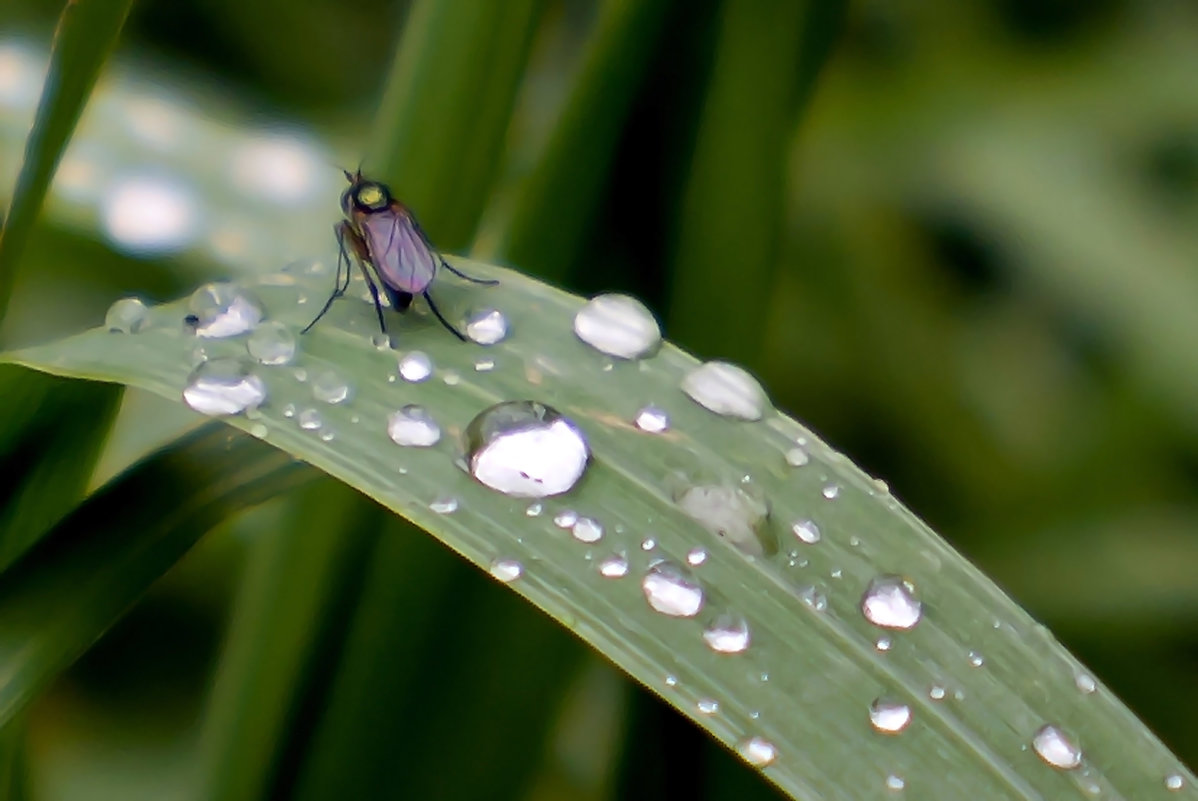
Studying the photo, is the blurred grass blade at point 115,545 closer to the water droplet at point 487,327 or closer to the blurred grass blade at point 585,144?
the water droplet at point 487,327

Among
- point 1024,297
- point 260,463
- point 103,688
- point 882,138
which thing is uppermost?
point 882,138

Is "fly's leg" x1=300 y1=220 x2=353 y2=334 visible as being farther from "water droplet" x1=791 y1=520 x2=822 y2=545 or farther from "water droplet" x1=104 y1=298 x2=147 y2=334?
"water droplet" x1=791 y1=520 x2=822 y2=545

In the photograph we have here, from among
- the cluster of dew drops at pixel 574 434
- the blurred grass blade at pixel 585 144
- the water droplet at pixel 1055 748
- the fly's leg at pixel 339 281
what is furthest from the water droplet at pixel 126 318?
the water droplet at pixel 1055 748

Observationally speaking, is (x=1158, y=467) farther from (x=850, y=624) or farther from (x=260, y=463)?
(x=260, y=463)

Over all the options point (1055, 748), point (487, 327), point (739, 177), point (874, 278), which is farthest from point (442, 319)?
point (874, 278)

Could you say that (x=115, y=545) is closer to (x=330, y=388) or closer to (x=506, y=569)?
(x=330, y=388)

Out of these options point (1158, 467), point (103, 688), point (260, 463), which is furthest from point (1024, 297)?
point (103, 688)

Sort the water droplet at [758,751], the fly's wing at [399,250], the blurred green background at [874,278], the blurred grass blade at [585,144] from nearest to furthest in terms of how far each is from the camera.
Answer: the water droplet at [758,751], the fly's wing at [399,250], the blurred grass blade at [585,144], the blurred green background at [874,278]
